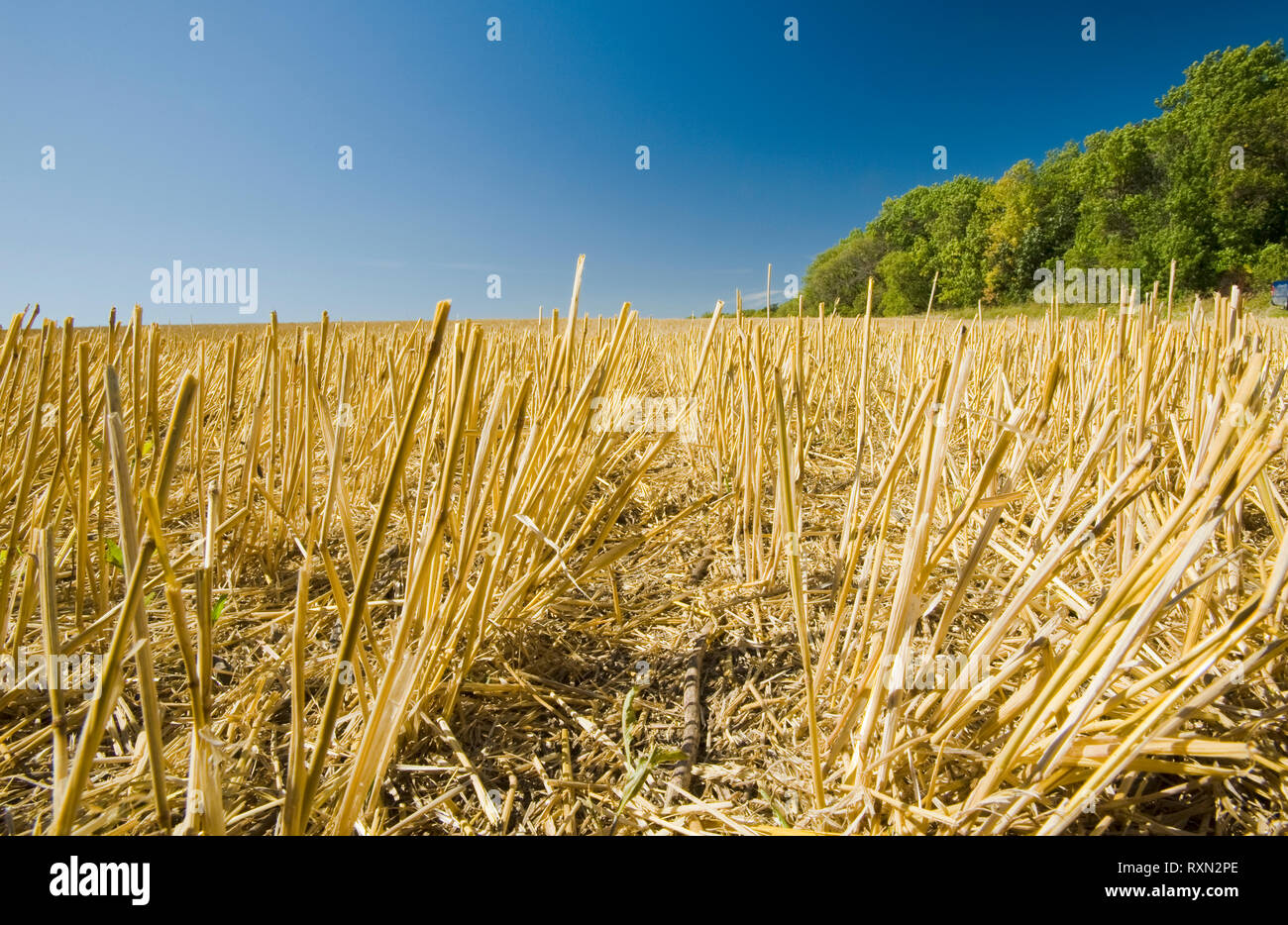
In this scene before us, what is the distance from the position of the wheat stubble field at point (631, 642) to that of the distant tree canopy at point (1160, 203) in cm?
1320

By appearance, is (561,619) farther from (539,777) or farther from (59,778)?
(59,778)

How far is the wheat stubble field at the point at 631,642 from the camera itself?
17.9 inches

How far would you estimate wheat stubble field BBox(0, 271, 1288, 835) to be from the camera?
45 cm

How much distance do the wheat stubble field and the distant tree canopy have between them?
13.2 m

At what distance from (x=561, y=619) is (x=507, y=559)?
0.22 meters

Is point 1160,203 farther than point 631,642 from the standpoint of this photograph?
Yes

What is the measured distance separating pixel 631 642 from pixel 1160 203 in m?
22.4

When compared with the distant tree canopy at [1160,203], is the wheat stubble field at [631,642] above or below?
below

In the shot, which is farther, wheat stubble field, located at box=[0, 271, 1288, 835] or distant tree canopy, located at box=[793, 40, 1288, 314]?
distant tree canopy, located at box=[793, 40, 1288, 314]

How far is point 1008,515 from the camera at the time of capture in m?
→ 1.48

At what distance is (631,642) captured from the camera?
102 cm

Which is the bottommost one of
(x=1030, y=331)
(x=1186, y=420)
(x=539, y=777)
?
(x=539, y=777)

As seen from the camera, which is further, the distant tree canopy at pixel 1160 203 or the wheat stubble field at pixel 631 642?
the distant tree canopy at pixel 1160 203
